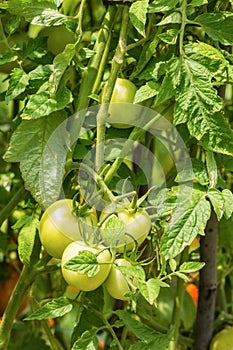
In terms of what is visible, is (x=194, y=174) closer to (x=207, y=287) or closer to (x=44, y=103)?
(x=44, y=103)

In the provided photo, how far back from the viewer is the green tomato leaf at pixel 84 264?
1.92 feet

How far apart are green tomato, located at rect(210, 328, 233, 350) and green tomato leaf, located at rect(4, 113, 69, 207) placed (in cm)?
33

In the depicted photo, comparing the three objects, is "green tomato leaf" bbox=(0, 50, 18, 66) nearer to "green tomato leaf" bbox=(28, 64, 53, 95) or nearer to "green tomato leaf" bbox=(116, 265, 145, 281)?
"green tomato leaf" bbox=(28, 64, 53, 95)

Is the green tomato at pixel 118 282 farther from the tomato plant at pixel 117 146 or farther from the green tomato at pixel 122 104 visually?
the green tomato at pixel 122 104

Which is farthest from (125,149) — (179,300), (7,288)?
(7,288)

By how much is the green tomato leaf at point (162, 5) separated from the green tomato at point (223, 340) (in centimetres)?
43

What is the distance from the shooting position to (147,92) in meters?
0.65

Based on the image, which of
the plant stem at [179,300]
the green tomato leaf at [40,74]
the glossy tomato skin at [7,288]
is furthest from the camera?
the glossy tomato skin at [7,288]

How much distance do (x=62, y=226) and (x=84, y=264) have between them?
0.05m

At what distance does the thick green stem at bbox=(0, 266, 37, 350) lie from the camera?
29.7 inches

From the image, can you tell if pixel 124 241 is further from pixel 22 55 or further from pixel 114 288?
pixel 22 55

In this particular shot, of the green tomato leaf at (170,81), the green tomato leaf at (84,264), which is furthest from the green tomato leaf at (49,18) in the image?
the green tomato leaf at (84,264)

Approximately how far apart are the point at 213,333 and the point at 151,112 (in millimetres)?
368

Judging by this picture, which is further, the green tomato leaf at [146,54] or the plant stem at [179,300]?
the plant stem at [179,300]
